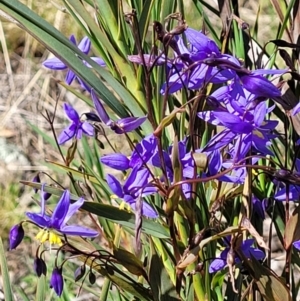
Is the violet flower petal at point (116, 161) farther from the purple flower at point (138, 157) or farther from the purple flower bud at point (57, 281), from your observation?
the purple flower bud at point (57, 281)

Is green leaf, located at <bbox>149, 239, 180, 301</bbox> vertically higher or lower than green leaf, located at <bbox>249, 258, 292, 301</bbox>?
lower

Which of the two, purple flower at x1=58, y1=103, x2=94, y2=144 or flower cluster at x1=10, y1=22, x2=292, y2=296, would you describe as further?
purple flower at x1=58, y1=103, x2=94, y2=144

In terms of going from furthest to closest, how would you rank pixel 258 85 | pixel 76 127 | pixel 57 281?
pixel 76 127
pixel 57 281
pixel 258 85

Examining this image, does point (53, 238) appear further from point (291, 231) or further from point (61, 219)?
point (291, 231)

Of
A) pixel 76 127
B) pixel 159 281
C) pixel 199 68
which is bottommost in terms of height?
pixel 159 281

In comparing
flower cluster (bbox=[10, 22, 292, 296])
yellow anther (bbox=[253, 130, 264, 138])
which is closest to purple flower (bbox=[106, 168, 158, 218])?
flower cluster (bbox=[10, 22, 292, 296])

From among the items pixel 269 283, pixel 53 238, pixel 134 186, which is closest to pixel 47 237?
pixel 53 238

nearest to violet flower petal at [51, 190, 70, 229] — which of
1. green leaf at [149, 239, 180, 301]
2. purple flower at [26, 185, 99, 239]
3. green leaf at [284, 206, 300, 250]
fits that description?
purple flower at [26, 185, 99, 239]

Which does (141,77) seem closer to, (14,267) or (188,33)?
(188,33)

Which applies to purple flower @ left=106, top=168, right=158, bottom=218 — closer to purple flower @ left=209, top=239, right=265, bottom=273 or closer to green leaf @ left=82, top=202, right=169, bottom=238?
green leaf @ left=82, top=202, right=169, bottom=238

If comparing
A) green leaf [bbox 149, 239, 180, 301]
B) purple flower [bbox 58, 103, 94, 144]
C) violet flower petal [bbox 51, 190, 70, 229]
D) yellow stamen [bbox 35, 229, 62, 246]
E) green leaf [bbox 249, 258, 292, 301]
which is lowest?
green leaf [bbox 149, 239, 180, 301]

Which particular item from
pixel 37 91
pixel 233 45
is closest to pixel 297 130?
pixel 233 45
